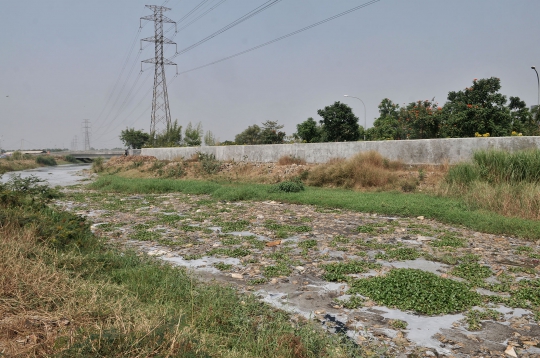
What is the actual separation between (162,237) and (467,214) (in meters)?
6.79

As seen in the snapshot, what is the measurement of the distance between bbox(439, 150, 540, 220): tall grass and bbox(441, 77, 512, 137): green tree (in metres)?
8.41

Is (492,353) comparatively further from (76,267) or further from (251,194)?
(251,194)

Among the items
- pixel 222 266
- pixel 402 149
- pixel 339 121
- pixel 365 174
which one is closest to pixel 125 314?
pixel 222 266

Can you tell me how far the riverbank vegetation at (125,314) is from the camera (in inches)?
124

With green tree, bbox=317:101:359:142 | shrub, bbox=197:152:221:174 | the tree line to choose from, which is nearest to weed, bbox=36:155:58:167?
the tree line

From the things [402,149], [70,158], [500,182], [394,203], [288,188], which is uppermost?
[402,149]

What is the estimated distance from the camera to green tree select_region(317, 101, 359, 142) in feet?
92.7

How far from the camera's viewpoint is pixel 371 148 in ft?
58.5

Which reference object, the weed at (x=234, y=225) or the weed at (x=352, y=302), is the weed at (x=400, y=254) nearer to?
the weed at (x=352, y=302)

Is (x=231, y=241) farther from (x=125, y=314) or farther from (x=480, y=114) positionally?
(x=480, y=114)

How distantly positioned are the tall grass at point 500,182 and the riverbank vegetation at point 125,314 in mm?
7509

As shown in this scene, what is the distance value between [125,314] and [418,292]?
3.44 metres

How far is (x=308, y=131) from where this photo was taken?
1362 inches

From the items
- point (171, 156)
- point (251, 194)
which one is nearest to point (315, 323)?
point (251, 194)
